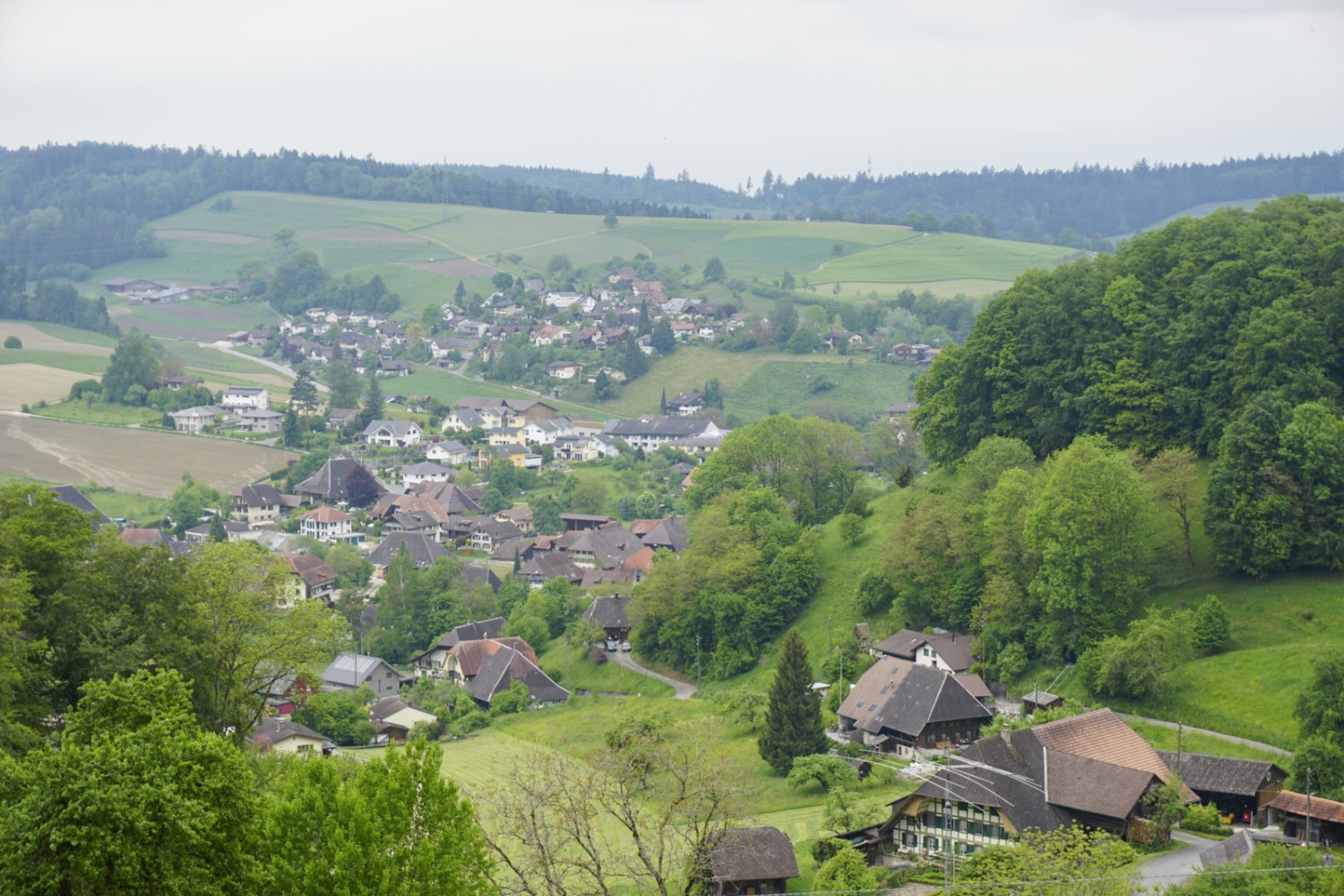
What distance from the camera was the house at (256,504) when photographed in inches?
3118

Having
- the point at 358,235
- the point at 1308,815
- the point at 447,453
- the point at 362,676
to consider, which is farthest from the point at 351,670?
the point at 358,235

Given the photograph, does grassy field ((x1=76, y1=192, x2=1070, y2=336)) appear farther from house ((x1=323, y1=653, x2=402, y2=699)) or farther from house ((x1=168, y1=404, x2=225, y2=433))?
house ((x1=323, y1=653, x2=402, y2=699))

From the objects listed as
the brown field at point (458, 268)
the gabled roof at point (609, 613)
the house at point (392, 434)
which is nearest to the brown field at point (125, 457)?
the house at point (392, 434)

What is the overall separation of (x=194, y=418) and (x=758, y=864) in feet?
252

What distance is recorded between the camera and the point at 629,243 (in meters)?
169

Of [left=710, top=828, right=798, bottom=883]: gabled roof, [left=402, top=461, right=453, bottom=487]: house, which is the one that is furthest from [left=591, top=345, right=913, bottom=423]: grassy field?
[left=710, top=828, right=798, bottom=883]: gabled roof

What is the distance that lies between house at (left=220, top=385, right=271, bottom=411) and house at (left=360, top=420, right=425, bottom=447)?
933cm

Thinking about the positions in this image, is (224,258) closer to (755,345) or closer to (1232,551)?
(755,345)

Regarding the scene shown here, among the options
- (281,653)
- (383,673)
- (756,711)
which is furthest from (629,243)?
(281,653)

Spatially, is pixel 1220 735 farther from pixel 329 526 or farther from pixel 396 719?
pixel 329 526

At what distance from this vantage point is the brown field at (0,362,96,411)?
315 feet

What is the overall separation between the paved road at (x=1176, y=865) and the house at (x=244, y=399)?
81.6 m

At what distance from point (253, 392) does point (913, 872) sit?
82077 mm

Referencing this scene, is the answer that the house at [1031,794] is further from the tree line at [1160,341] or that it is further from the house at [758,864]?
the tree line at [1160,341]
